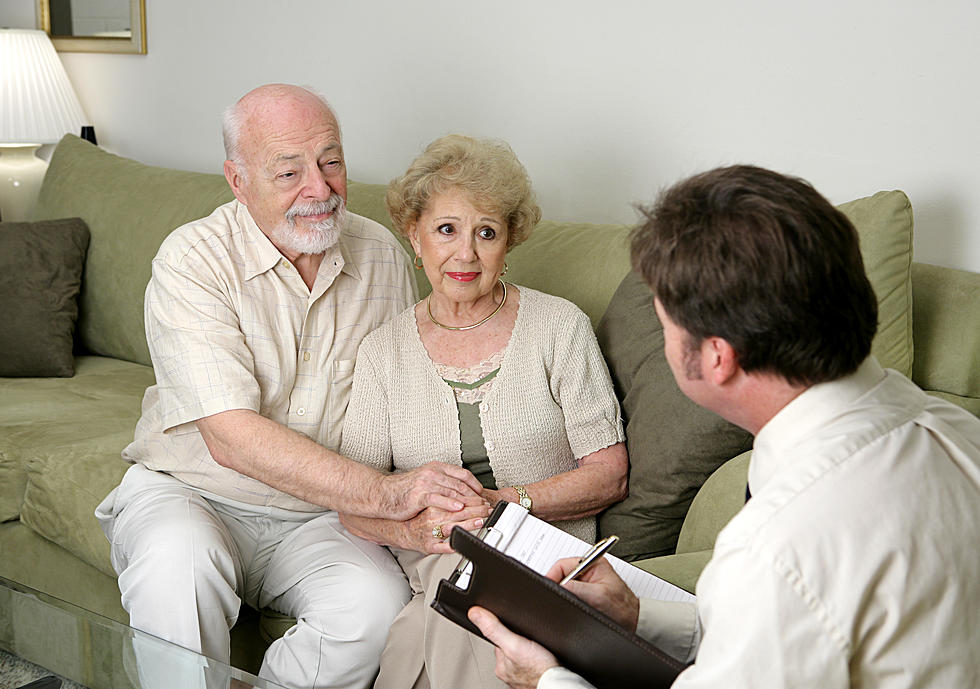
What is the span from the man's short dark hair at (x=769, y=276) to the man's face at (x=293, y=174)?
1167 mm

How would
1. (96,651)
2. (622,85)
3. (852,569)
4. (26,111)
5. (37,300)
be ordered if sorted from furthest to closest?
(26,111) → (37,300) → (622,85) → (96,651) → (852,569)

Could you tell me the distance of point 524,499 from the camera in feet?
5.85

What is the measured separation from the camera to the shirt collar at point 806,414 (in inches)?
36.8

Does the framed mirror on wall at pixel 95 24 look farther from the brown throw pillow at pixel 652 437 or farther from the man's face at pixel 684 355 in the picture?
the man's face at pixel 684 355

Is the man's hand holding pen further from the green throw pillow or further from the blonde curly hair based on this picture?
the green throw pillow

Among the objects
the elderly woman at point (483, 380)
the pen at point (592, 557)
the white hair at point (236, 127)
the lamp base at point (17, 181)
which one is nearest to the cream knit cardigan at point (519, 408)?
the elderly woman at point (483, 380)

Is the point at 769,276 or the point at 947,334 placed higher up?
the point at 769,276

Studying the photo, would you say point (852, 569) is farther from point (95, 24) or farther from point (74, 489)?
point (95, 24)

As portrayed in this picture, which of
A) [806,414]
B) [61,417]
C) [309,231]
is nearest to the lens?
[806,414]

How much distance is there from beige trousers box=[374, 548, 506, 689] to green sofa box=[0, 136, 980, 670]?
0.97ft

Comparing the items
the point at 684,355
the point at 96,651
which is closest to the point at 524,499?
the point at 96,651

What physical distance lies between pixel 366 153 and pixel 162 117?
1.08 metres

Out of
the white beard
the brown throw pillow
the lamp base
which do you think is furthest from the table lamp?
the brown throw pillow

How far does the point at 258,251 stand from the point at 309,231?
117 millimetres
